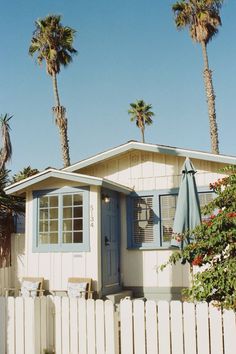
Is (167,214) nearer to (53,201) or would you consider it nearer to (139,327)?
(53,201)

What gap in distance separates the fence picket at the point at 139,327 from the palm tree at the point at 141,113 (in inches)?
1441

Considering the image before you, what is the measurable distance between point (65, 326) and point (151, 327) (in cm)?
133

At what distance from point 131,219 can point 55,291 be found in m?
2.74

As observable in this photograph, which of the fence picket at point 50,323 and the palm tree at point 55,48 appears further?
the palm tree at point 55,48

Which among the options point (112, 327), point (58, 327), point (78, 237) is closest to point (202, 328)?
point (112, 327)

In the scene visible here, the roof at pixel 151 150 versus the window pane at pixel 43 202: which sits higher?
the roof at pixel 151 150

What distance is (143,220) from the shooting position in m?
11.3

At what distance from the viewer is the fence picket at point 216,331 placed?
17.2 feet

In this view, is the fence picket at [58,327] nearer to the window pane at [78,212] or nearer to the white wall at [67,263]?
the white wall at [67,263]

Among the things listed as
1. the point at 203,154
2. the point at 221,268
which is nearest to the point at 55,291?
the point at 203,154

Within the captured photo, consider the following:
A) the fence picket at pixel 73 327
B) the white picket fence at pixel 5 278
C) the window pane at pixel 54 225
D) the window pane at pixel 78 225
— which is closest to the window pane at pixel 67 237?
the window pane at pixel 78 225

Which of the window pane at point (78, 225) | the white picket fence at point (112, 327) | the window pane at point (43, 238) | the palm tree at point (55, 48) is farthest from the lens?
the palm tree at point (55, 48)

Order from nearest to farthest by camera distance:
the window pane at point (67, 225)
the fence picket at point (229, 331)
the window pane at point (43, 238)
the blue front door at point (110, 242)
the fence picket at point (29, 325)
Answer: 1. the fence picket at point (229, 331)
2. the fence picket at point (29, 325)
3. the blue front door at point (110, 242)
4. the window pane at point (67, 225)
5. the window pane at point (43, 238)

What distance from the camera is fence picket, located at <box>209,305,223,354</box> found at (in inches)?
206
